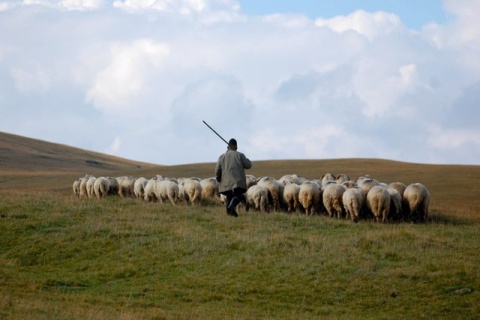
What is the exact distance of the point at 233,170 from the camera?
21281mm

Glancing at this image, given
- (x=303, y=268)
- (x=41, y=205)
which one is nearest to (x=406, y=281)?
(x=303, y=268)

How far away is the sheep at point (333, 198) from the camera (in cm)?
2303

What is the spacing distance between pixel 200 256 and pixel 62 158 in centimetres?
8538

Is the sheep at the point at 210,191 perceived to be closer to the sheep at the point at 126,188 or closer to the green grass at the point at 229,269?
the sheep at the point at 126,188

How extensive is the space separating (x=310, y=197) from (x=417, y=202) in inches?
132

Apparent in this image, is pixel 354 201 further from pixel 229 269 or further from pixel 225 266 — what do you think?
pixel 229 269

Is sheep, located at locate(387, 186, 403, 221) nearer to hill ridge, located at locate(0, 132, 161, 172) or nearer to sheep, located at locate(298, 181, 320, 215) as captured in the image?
sheep, located at locate(298, 181, 320, 215)

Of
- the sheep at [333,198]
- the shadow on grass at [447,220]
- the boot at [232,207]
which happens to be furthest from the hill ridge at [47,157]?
the shadow on grass at [447,220]

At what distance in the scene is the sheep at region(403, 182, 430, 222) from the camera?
74.6ft

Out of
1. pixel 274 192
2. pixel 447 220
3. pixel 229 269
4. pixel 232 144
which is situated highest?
pixel 232 144

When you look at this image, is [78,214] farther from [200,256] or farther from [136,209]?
[200,256]

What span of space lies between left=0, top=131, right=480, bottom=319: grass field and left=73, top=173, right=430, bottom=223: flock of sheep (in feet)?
3.85

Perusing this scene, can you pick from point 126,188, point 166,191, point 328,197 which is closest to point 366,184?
point 328,197

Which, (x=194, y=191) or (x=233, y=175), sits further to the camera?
(x=194, y=191)
